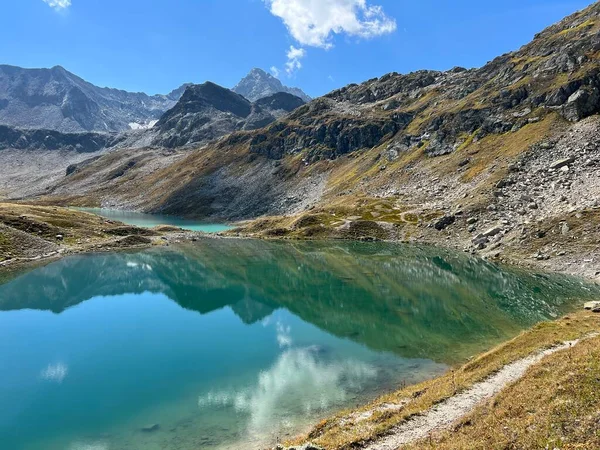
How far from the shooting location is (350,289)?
68.6 metres

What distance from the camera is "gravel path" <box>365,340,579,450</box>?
19.1 m

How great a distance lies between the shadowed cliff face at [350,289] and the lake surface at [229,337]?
1.16 ft

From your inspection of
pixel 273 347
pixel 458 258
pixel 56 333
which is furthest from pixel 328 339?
pixel 458 258

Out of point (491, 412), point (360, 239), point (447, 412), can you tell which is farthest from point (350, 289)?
point (491, 412)

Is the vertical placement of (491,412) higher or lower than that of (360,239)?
lower

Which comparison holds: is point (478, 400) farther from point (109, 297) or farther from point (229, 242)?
point (229, 242)

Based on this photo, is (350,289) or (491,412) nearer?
(491,412)

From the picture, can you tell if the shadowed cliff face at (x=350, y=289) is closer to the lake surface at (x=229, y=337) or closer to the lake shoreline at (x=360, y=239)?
the lake surface at (x=229, y=337)

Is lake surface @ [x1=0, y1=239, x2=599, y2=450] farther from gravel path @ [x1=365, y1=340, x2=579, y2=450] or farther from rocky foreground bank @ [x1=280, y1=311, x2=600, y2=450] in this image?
gravel path @ [x1=365, y1=340, x2=579, y2=450]

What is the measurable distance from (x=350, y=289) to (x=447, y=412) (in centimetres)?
4722

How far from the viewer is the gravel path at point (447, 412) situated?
1911cm

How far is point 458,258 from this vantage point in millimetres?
Result: 85500

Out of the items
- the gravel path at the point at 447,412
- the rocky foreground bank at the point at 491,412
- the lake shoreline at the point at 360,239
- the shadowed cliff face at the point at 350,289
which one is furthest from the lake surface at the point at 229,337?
the gravel path at the point at 447,412

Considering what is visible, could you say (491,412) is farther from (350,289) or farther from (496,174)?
(496,174)
